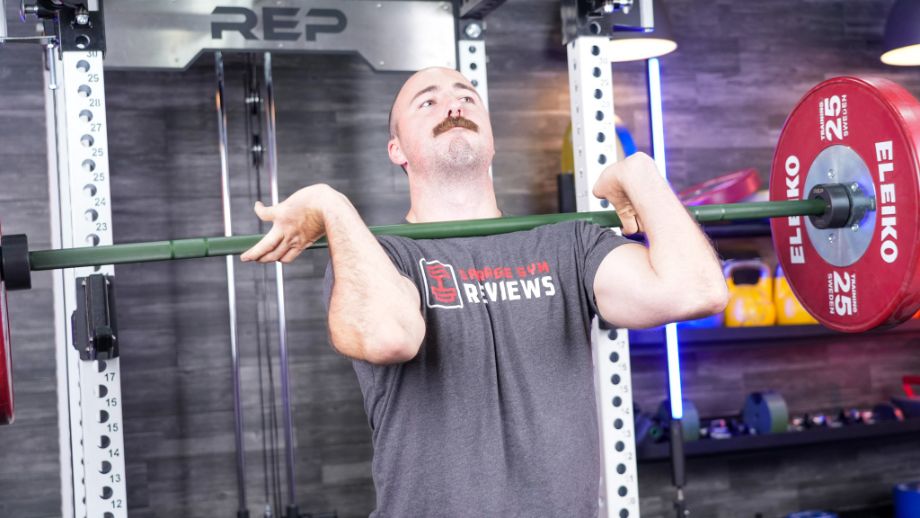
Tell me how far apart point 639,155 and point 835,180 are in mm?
557

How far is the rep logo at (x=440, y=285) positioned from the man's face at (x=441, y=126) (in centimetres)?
29

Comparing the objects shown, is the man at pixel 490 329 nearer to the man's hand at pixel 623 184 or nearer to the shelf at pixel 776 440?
the man's hand at pixel 623 184

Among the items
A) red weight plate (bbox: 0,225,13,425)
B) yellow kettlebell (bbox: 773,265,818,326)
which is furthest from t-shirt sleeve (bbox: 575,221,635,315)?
→ yellow kettlebell (bbox: 773,265,818,326)

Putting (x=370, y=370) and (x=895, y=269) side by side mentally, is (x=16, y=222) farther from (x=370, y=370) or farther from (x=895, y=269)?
(x=895, y=269)

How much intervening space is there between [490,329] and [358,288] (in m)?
0.25

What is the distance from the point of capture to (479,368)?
4.97 ft

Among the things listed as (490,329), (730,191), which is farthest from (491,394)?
(730,191)

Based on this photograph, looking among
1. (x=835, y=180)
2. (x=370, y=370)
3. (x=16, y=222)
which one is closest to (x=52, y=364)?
(x=16, y=222)

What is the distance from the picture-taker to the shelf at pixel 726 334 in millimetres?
3369

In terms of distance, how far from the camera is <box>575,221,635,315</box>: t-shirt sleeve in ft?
5.30

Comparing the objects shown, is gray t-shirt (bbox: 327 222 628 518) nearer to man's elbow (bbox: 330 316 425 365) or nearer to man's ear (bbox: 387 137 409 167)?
man's elbow (bbox: 330 316 425 365)

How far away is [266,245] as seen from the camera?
1.51 metres

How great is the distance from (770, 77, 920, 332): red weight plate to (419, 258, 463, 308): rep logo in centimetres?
87

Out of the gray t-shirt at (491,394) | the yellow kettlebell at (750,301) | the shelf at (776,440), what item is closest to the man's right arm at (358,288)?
the gray t-shirt at (491,394)
